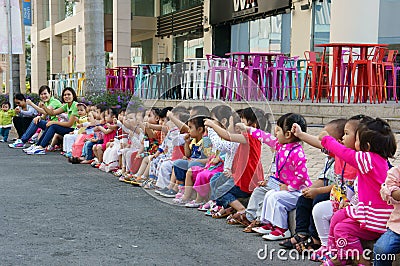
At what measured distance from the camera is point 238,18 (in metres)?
19.1

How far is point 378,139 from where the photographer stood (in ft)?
12.3

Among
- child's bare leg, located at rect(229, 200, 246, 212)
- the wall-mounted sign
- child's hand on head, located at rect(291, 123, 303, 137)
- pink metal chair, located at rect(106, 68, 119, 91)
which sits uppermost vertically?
the wall-mounted sign

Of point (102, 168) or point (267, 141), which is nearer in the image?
point (267, 141)

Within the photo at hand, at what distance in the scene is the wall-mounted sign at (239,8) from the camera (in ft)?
53.8

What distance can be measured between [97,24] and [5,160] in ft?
12.2

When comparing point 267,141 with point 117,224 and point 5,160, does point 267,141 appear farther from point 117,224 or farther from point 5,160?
point 5,160

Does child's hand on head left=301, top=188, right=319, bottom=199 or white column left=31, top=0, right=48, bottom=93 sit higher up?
white column left=31, top=0, right=48, bottom=93

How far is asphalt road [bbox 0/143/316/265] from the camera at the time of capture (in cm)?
420

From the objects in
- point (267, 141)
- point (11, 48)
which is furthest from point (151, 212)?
point (11, 48)

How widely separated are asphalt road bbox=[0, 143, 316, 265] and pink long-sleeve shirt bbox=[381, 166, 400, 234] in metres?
0.82

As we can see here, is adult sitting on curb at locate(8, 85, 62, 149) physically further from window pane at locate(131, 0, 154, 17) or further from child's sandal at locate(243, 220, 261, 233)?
window pane at locate(131, 0, 154, 17)

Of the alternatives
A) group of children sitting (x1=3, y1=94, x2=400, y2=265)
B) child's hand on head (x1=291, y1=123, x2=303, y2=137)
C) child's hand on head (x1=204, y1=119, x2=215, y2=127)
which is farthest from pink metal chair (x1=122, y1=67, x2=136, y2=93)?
child's hand on head (x1=291, y1=123, x2=303, y2=137)

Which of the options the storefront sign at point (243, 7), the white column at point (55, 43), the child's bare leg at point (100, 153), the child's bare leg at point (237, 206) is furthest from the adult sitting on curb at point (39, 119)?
the white column at point (55, 43)

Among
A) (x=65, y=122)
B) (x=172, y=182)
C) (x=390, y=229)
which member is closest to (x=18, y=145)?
(x=65, y=122)
